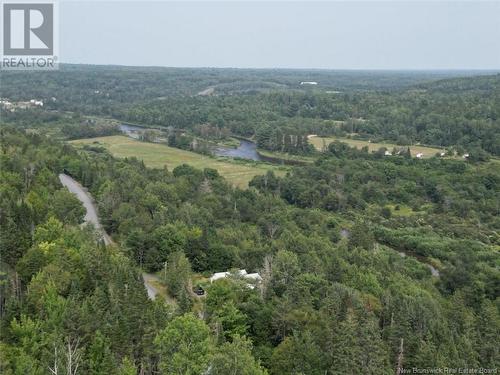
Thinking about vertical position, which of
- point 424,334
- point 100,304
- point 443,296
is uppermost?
point 100,304

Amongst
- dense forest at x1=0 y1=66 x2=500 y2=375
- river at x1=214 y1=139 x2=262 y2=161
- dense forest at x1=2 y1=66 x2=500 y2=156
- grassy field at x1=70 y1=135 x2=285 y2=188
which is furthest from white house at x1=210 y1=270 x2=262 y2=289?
dense forest at x1=2 y1=66 x2=500 y2=156

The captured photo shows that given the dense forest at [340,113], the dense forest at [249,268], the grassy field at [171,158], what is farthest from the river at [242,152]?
the dense forest at [249,268]

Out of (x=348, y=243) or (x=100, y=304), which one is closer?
(x=100, y=304)

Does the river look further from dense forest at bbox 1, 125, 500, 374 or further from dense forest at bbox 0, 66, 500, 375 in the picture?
dense forest at bbox 1, 125, 500, 374

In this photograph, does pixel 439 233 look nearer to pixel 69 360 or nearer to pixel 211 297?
pixel 211 297

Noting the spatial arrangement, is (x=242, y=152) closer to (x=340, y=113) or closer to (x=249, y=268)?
(x=340, y=113)

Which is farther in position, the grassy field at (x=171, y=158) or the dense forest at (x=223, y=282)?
the grassy field at (x=171, y=158)

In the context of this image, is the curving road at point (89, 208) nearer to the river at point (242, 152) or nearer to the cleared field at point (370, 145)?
the river at point (242, 152)

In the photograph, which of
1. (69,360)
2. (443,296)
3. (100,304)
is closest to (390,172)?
(443,296)
